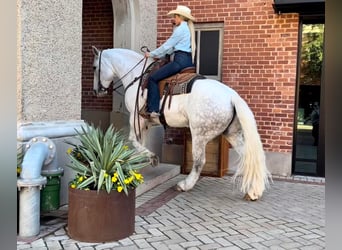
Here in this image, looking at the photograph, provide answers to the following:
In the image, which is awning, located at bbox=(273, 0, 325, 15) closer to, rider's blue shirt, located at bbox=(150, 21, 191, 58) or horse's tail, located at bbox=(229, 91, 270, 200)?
rider's blue shirt, located at bbox=(150, 21, 191, 58)

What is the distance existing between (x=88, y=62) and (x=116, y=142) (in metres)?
4.29

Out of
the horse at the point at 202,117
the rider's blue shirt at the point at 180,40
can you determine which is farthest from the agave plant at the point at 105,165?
the rider's blue shirt at the point at 180,40

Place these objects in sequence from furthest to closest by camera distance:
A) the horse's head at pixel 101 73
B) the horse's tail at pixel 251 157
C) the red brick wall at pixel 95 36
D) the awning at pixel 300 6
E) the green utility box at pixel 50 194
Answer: the red brick wall at pixel 95 36 → the awning at pixel 300 6 → the horse's head at pixel 101 73 → the horse's tail at pixel 251 157 → the green utility box at pixel 50 194

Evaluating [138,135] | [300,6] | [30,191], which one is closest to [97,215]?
[30,191]

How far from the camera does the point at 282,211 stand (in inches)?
178

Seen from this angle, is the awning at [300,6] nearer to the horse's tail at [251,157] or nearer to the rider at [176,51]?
A: the rider at [176,51]

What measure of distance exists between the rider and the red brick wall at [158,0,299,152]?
1813mm

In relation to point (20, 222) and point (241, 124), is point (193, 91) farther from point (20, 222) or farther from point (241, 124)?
point (20, 222)

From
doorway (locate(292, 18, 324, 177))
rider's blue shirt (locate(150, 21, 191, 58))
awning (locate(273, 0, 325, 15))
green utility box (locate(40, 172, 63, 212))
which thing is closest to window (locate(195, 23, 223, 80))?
awning (locate(273, 0, 325, 15))

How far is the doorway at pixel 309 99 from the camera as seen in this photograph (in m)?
6.65

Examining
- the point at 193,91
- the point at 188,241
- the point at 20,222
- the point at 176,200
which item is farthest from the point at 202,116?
the point at 20,222

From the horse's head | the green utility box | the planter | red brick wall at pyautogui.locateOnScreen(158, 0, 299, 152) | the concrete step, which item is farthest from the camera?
red brick wall at pyautogui.locateOnScreen(158, 0, 299, 152)

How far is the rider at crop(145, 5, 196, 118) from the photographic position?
5.12 m

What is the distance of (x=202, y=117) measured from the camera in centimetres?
492
